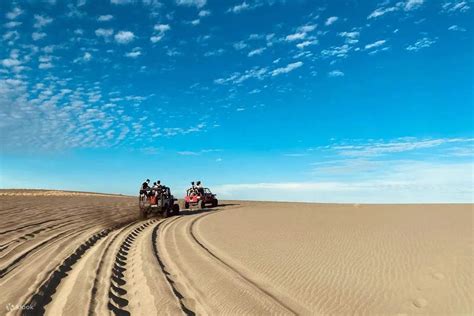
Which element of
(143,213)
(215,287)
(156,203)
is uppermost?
(156,203)

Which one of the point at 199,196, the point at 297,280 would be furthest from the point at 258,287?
the point at 199,196

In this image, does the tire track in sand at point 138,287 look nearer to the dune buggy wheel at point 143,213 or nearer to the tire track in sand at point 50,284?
the tire track in sand at point 50,284

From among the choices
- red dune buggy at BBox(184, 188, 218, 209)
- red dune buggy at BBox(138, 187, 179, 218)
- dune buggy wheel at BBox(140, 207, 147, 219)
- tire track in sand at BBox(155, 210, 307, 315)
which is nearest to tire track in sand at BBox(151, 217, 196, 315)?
tire track in sand at BBox(155, 210, 307, 315)

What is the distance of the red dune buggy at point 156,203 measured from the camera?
69.0 ft

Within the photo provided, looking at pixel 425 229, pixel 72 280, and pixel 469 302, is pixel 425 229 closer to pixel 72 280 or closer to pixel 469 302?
pixel 469 302

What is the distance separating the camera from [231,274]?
753cm

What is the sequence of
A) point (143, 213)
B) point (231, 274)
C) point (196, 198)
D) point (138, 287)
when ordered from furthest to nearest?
1. point (196, 198)
2. point (143, 213)
3. point (231, 274)
4. point (138, 287)

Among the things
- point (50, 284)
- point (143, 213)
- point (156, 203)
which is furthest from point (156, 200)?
point (50, 284)

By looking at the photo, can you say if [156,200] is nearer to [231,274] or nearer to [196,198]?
[196,198]

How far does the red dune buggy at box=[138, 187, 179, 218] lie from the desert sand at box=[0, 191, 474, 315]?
7.85 meters

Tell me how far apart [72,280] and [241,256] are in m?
4.13

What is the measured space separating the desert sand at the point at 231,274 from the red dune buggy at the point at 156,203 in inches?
309

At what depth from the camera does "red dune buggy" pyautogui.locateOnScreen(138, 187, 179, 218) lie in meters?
21.0

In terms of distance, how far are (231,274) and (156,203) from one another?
14.2m
